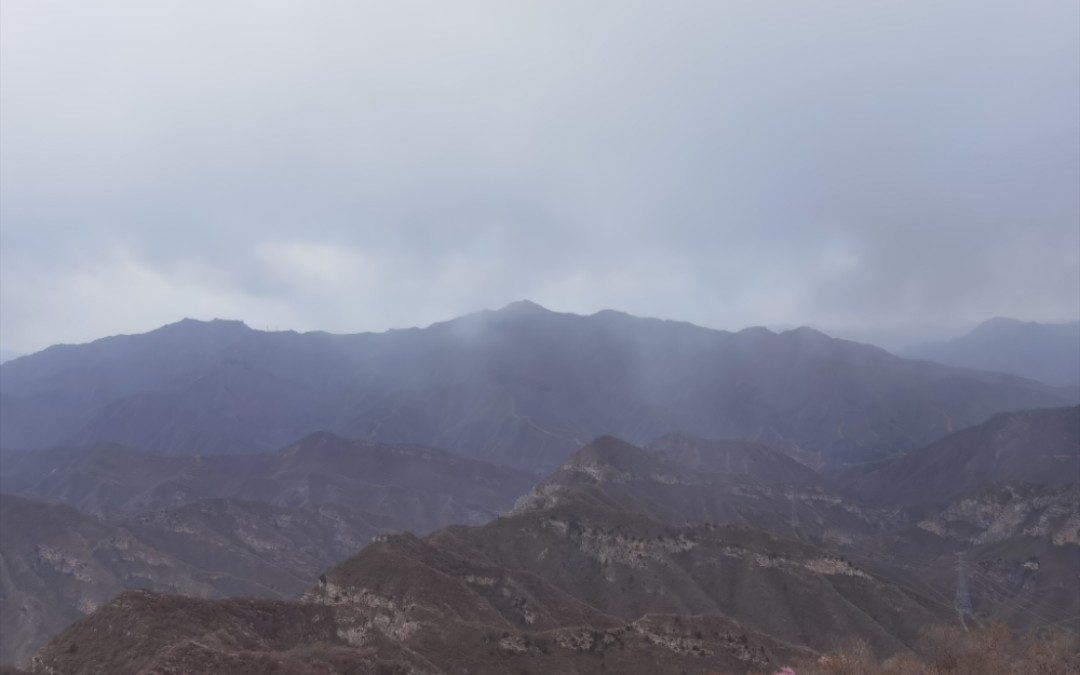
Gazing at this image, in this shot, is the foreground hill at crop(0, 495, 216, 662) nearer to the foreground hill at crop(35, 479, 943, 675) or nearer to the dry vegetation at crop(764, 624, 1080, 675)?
the foreground hill at crop(35, 479, 943, 675)

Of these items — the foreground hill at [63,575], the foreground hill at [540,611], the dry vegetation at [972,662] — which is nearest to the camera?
the dry vegetation at [972,662]

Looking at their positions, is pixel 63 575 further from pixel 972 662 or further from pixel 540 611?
pixel 972 662

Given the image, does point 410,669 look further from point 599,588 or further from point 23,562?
point 23,562

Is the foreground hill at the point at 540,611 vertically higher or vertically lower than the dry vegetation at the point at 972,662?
lower

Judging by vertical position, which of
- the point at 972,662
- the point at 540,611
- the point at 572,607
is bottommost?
the point at 572,607

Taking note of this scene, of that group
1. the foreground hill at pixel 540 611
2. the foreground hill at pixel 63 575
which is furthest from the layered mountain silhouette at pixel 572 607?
the foreground hill at pixel 63 575

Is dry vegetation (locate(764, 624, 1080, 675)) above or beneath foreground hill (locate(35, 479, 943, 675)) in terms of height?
above

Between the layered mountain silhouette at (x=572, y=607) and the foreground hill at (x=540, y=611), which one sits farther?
the layered mountain silhouette at (x=572, y=607)

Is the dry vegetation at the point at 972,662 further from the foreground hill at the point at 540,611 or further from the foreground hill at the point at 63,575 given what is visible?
the foreground hill at the point at 63,575

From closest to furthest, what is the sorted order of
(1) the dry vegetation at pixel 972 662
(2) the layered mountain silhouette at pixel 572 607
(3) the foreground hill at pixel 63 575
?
(1) the dry vegetation at pixel 972 662
(2) the layered mountain silhouette at pixel 572 607
(3) the foreground hill at pixel 63 575

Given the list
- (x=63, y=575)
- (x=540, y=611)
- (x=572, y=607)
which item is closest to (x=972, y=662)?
(x=540, y=611)

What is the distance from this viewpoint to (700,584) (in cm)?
14388

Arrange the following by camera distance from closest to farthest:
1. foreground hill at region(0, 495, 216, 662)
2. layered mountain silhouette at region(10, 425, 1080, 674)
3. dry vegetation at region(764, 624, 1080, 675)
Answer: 1. dry vegetation at region(764, 624, 1080, 675)
2. layered mountain silhouette at region(10, 425, 1080, 674)
3. foreground hill at region(0, 495, 216, 662)

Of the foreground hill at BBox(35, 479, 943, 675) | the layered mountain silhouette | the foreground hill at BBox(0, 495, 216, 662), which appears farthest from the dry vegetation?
the foreground hill at BBox(0, 495, 216, 662)
